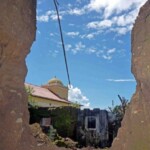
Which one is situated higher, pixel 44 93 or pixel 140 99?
pixel 44 93

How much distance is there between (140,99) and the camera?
14.6 feet

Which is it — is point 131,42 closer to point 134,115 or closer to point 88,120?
point 134,115

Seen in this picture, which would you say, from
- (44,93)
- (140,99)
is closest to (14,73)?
(140,99)

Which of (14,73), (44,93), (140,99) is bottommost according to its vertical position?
(140,99)

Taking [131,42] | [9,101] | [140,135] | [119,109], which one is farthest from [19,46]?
[119,109]

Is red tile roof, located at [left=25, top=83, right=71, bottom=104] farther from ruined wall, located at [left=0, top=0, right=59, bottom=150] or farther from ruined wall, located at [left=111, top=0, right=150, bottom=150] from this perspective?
ruined wall, located at [left=111, top=0, right=150, bottom=150]

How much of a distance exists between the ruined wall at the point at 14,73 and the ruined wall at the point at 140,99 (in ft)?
4.42

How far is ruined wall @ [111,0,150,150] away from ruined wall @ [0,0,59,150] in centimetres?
135

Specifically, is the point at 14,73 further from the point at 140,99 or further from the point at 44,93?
the point at 44,93

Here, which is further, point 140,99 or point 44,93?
point 44,93

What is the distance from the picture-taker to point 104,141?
50.3 feet

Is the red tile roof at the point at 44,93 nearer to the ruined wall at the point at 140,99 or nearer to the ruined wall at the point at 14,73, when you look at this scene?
the ruined wall at the point at 14,73

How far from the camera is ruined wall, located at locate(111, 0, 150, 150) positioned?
4.33 m

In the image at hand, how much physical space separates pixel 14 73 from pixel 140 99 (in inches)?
69.3
